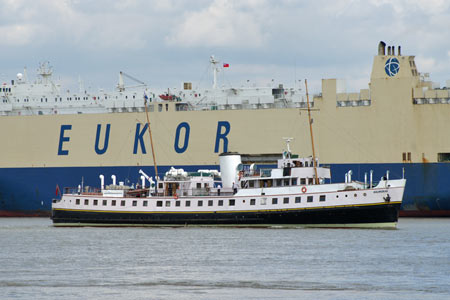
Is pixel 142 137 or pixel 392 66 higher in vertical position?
Answer: pixel 392 66

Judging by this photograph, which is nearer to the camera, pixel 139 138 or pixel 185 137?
pixel 185 137

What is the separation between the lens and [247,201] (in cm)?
5019

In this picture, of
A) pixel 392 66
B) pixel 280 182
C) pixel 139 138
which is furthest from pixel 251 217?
pixel 139 138

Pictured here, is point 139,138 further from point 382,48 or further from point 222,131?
point 382,48

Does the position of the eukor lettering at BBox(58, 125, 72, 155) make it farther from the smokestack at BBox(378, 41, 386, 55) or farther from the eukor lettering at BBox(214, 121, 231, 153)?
the smokestack at BBox(378, 41, 386, 55)

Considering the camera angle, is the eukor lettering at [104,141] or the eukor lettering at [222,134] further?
the eukor lettering at [104,141]

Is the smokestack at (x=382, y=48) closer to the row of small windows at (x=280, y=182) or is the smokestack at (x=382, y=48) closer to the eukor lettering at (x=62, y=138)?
the row of small windows at (x=280, y=182)

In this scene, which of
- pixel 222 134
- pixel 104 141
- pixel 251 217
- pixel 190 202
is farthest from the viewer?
pixel 104 141

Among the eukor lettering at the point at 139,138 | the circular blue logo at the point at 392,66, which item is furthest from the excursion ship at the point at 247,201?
the circular blue logo at the point at 392,66

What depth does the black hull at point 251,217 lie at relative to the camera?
48344mm

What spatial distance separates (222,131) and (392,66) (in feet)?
41.1

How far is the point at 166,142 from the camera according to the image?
70188 millimetres

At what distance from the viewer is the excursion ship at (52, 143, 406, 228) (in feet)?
159

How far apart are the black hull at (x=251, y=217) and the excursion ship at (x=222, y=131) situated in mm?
15178
